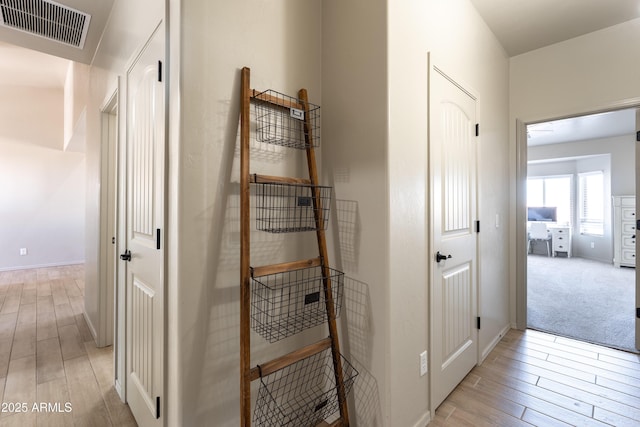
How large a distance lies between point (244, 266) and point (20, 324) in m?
3.69

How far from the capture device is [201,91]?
126 centimetres

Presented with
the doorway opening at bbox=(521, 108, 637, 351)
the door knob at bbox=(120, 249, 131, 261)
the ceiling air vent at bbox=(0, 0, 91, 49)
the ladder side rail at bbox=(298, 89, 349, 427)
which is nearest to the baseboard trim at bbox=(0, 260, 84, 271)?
the ceiling air vent at bbox=(0, 0, 91, 49)

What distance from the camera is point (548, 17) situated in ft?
8.38

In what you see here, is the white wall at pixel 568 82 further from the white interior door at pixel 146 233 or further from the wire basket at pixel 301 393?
the white interior door at pixel 146 233

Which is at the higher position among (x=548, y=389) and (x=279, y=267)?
(x=279, y=267)

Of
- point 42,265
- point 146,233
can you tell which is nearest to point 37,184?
point 42,265

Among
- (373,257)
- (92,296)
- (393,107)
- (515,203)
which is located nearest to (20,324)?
(92,296)

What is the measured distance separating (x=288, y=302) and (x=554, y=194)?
9150 millimetres

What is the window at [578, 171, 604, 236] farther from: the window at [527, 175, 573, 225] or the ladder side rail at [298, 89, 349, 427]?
the ladder side rail at [298, 89, 349, 427]

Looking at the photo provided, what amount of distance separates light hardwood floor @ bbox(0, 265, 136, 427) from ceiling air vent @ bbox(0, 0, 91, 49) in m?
2.81

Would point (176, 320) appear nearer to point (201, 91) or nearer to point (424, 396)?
point (201, 91)

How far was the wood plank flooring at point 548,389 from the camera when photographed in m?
1.78

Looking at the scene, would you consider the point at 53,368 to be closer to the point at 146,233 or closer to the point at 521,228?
the point at 146,233

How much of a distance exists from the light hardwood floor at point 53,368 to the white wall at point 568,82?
3810 millimetres
